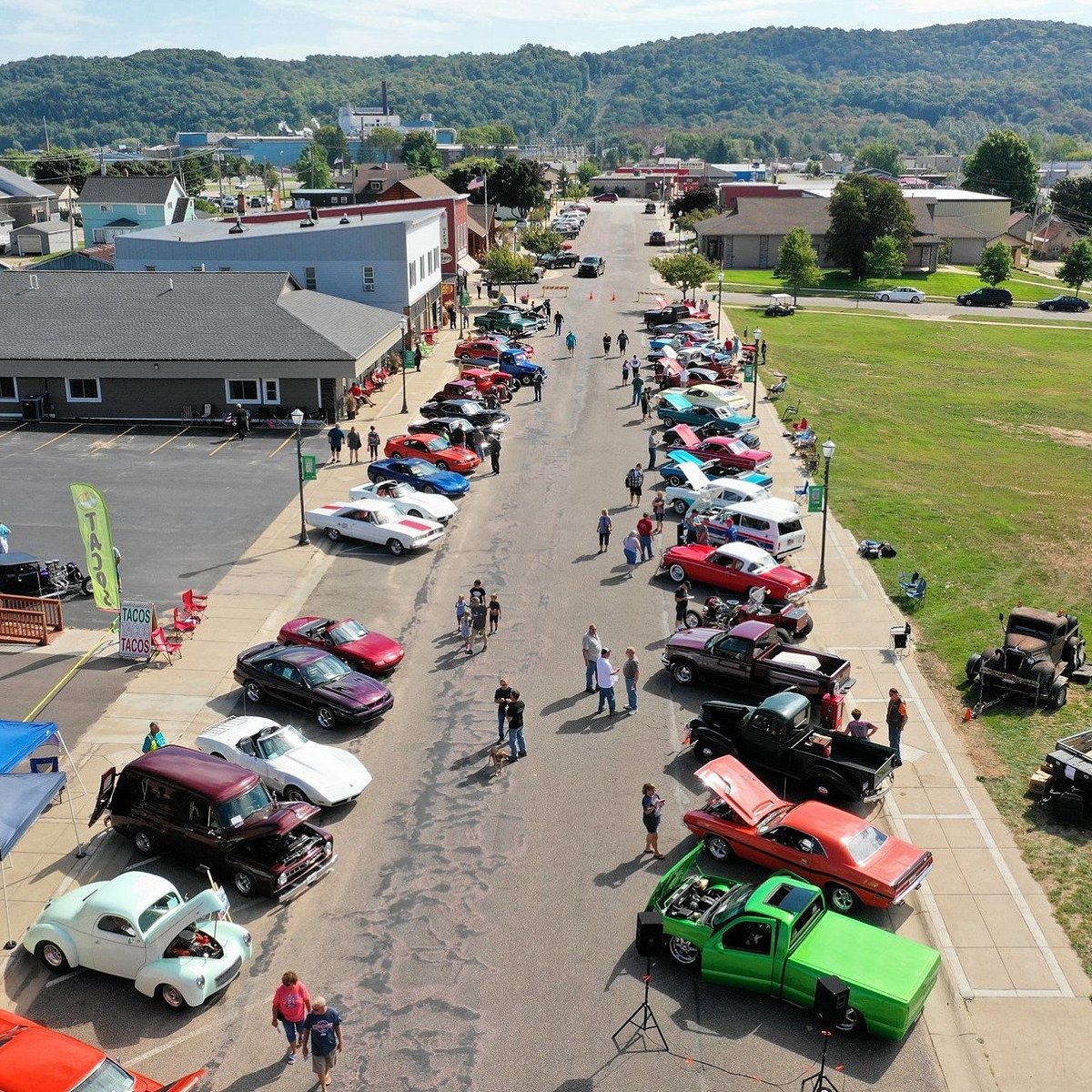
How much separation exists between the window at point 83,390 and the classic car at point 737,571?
28.2m

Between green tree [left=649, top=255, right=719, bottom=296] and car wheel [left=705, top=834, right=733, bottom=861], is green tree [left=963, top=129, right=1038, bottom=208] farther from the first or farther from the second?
car wheel [left=705, top=834, right=733, bottom=861]

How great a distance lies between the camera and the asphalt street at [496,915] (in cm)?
1385

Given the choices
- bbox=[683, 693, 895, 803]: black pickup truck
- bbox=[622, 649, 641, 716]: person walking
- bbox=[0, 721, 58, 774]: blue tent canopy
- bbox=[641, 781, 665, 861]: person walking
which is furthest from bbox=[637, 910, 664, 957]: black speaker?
bbox=[0, 721, 58, 774]: blue tent canopy

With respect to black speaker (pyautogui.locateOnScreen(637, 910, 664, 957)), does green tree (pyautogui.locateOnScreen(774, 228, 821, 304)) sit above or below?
above

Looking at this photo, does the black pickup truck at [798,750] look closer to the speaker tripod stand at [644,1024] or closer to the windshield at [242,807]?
the speaker tripod stand at [644,1024]

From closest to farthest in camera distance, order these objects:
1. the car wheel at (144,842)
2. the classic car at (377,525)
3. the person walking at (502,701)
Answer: the car wheel at (144,842) < the person walking at (502,701) < the classic car at (377,525)

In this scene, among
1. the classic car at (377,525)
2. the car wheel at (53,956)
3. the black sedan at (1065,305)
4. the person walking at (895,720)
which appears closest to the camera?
the car wheel at (53,956)

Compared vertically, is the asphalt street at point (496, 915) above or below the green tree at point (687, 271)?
below

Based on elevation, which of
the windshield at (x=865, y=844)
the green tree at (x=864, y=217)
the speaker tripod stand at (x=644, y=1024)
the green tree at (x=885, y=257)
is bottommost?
the speaker tripod stand at (x=644, y=1024)

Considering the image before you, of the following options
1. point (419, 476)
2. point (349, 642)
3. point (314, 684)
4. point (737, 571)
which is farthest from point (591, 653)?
point (419, 476)

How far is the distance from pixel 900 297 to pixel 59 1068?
89.0 meters

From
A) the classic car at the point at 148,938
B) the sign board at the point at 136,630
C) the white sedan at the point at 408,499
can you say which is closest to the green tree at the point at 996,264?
the white sedan at the point at 408,499

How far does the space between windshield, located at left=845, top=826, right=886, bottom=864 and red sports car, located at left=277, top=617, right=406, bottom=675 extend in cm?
1099

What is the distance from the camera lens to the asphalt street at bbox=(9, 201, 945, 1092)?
545 inches
